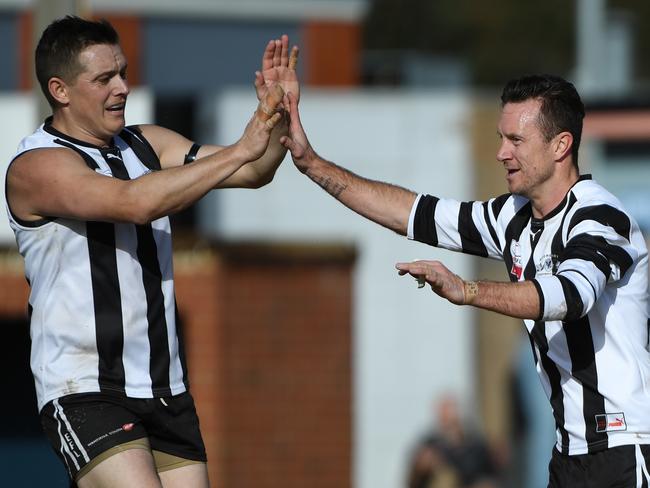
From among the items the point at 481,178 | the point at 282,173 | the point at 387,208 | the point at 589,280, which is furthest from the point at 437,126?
the point at 589,280

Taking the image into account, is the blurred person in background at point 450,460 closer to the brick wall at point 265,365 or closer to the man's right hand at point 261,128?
the brick wall at point 265,365

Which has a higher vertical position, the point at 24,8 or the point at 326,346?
the point at 24,8

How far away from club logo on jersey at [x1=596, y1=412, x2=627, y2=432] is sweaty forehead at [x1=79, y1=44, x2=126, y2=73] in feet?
7.36

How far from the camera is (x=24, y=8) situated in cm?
1703

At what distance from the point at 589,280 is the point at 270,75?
168 cm

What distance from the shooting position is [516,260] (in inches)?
210

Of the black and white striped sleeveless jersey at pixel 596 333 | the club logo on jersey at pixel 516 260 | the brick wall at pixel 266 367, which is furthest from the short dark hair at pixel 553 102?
the brick wall at pixel 266 367

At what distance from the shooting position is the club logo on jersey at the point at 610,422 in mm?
5070

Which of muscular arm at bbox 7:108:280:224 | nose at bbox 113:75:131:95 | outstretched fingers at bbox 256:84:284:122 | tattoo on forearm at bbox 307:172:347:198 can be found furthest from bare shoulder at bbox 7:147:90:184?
tattoo on forearm at bbox 307:172:347:198

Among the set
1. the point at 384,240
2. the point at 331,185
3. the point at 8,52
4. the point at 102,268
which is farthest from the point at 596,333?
the point at 8,52

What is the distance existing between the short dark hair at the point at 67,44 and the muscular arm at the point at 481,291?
4.85 ft

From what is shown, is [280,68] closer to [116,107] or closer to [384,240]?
[116,107]

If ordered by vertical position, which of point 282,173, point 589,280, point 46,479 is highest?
point 282,173

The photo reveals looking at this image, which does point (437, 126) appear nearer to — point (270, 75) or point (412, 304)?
point (412, 304)
